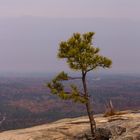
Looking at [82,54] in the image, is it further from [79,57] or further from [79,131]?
[79,131]

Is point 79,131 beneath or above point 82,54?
beneath

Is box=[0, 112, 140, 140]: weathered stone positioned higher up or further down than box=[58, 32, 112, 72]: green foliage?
further down

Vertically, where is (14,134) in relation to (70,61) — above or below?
below

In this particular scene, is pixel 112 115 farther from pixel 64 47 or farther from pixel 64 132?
pixel 64 47

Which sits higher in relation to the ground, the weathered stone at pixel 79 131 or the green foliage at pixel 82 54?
the green foliage at pixel 82 54

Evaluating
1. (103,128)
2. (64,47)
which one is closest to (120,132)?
(103,128)

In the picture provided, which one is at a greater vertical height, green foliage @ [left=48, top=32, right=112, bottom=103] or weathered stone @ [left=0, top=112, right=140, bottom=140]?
green foliage @ [left=48, top=32, right=112, bottom=103]

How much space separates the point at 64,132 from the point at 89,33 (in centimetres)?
986

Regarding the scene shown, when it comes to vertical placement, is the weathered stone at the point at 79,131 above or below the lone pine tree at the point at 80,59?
below

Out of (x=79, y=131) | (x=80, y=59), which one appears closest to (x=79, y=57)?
(x=80, y=59)

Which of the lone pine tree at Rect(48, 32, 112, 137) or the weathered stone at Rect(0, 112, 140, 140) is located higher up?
the lone pine tree at Rect(48, 32, 112, 137)

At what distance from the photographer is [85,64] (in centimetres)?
3725

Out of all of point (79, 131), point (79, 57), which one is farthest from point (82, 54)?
point (79, 131)

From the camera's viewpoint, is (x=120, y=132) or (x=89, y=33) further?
(x=89, y=33)
